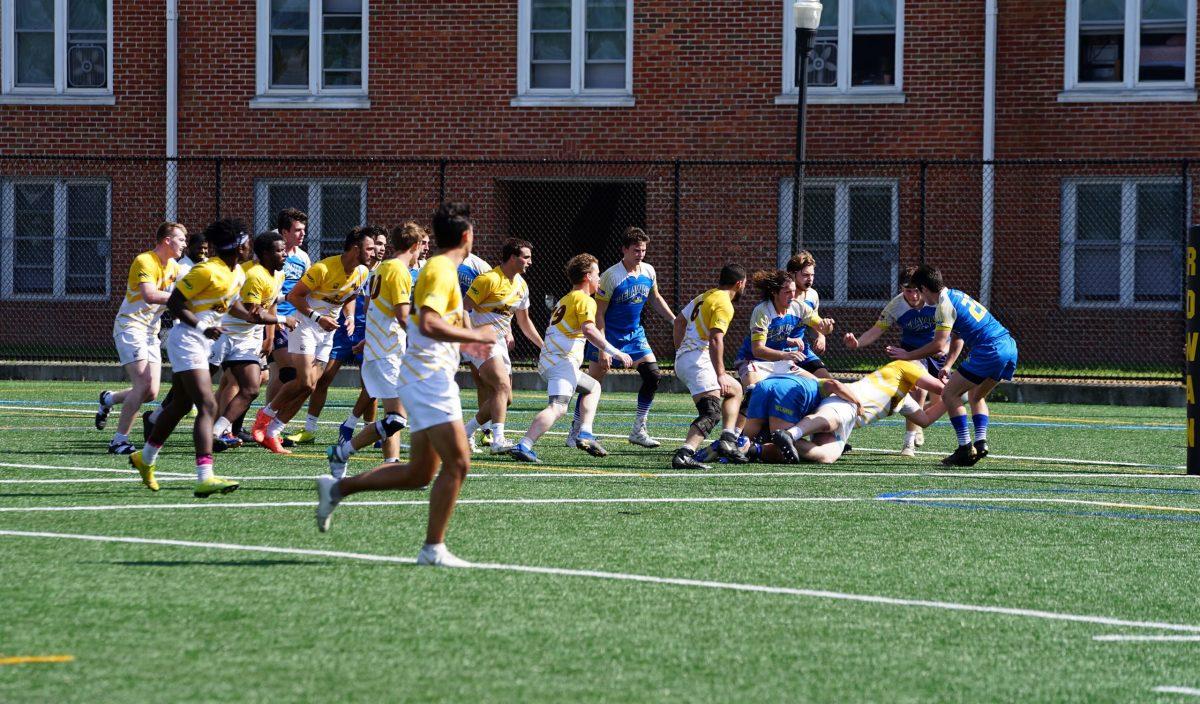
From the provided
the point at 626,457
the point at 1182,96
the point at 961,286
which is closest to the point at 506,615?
the point at 626,457

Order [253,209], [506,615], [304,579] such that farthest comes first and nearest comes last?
[253,209] < [304,579] < [506,615]

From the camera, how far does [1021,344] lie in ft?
80.3

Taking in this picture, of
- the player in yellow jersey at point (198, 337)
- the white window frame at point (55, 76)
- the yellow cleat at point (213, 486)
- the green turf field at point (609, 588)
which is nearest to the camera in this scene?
the green turf field at point (609, 588)

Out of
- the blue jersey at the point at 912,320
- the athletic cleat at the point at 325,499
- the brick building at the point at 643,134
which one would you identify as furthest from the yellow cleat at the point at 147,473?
the brick building at the point at 643,134

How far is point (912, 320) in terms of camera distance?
14484 millimetres

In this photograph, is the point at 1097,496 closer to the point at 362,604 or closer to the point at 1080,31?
the point at 362,604

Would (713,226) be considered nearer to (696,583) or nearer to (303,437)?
(303,437)

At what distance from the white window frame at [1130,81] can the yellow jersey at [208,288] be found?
1693 cm

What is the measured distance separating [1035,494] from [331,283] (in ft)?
19.4

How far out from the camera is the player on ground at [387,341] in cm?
979

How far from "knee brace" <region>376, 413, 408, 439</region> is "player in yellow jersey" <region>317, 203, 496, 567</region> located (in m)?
3.16

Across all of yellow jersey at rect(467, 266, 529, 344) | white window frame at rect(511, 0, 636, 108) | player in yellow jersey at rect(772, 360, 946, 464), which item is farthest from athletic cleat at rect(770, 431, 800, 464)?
white window frame at rect(511, 0, 636, 108)

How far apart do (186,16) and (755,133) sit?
31.1ft

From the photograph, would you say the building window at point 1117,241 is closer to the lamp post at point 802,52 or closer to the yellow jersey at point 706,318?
the lamp post at point 802,52
